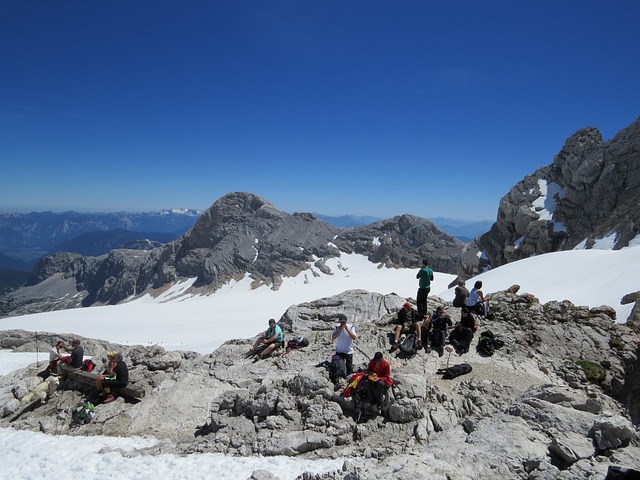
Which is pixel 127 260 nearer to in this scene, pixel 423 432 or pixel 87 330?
pixel 87 330

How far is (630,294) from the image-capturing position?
15203 millimetres

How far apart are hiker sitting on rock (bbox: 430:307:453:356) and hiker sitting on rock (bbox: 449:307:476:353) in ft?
1.17

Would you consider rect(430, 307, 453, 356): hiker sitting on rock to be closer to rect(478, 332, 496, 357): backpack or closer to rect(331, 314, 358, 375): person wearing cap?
rect(478, 332, 496, 357): backpack

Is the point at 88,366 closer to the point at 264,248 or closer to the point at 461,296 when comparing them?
the point at 461,296

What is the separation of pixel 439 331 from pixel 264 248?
85.6m

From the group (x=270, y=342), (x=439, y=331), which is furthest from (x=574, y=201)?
(x=270, y=342)

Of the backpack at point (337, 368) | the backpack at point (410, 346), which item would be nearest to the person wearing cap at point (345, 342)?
the backpack at point (337, 368)

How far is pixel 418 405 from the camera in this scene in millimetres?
9375

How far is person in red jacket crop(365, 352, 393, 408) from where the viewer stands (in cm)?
955

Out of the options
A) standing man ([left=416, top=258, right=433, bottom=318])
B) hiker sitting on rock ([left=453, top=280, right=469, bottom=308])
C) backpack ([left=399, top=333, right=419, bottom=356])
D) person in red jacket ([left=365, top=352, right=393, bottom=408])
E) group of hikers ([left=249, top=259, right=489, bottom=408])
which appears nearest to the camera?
person in red jacket ([left=365, top=352, right=393, bottom=408])

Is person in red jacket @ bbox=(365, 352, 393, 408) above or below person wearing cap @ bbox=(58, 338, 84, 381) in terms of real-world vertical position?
above

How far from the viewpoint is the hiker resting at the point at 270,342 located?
14.2m

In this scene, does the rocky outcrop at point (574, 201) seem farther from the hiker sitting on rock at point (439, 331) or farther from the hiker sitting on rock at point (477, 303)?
the hiker sitting on rock at point (439, 331)

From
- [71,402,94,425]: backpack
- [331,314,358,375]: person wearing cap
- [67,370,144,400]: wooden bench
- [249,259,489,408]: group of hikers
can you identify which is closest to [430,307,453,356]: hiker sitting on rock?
[249,259,489,408]: group of hikers
